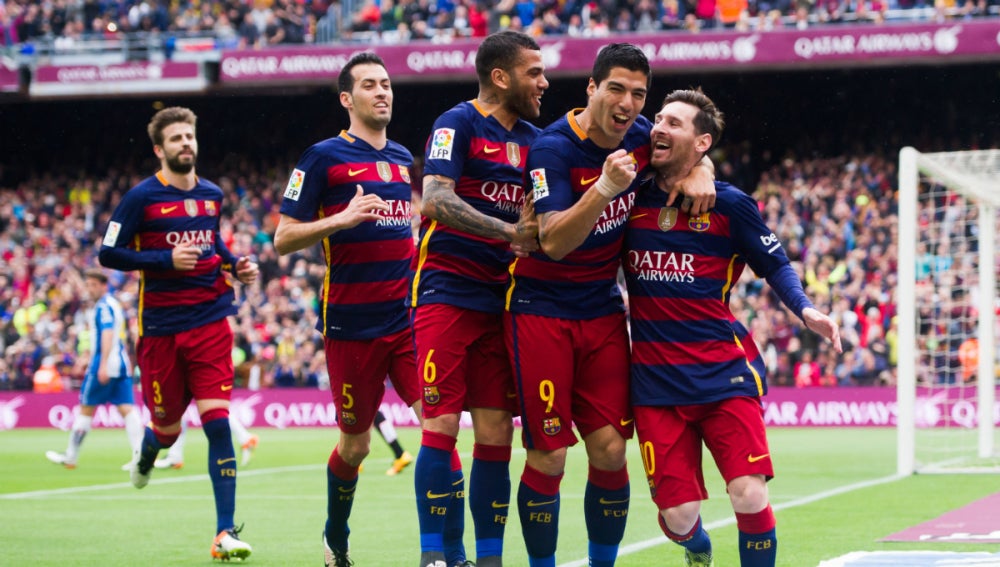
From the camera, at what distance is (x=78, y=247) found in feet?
103

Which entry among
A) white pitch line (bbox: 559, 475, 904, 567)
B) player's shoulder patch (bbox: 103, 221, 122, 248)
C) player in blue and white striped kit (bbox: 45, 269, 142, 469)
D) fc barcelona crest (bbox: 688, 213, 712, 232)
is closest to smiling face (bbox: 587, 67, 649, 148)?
fc barcelona crest (bbox: 688, 213, 712, 232)

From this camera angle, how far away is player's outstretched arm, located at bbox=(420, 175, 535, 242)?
20.1 ft

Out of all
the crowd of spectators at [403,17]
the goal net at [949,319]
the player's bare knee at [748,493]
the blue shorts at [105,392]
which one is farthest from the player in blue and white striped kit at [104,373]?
the crowd of spectators at [403,17]

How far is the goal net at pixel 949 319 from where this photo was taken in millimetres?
13906

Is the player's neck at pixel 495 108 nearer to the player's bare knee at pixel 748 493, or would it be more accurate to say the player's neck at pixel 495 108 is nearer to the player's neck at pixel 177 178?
the player's bare knee at pixel 748 493

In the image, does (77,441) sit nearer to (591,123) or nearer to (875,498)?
(875,498)

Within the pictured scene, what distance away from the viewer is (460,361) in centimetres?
646

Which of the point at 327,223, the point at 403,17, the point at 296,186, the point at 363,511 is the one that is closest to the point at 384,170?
the point at 296,186

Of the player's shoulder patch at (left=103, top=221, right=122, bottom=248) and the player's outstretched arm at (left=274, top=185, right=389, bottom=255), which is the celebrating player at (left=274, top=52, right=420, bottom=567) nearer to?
the player's outstretched arm at (left=274, top=185, right=389, bottom=255)

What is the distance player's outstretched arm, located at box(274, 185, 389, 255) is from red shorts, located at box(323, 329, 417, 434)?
684 mm

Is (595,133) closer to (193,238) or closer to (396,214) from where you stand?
(396,214)

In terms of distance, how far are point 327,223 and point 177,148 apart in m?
2.59

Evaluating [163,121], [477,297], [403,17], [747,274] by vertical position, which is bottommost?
[477,297]

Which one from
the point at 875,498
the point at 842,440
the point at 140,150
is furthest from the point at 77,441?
the point at 140,150
